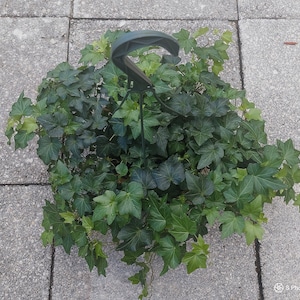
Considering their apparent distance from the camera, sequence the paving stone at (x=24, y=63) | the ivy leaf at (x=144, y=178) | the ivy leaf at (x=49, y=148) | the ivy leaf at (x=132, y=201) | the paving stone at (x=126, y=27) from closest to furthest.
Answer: the ivy leaf at (x=132, y=201) → the ivy leaf at (x=144, y=178) → the ivy leaf at (x=49, y=148) → the paving stone at (x=24, y=63) → the paving stone at (x=126, y=27)

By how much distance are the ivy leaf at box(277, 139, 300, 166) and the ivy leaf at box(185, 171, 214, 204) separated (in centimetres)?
40

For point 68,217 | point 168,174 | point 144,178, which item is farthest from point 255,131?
point 68,217

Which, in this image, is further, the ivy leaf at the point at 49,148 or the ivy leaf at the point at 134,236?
the ivy leaf at the point at 49,148

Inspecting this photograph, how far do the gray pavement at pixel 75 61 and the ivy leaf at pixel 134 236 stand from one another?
1.35 ft

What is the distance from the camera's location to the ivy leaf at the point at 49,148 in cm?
226

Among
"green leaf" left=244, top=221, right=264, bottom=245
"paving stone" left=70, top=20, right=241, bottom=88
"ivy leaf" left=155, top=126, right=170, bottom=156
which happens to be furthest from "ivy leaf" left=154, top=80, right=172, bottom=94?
"paving stone" left=70, top=20, right=241, bottom=88

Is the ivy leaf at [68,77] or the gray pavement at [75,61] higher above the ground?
the ivy leaf at [68,77]

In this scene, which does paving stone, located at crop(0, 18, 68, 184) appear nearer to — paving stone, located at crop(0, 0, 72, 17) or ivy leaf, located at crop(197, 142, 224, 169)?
paving stone, located at crop(0, 0, 72, 17)

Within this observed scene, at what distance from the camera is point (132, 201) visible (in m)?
2.05

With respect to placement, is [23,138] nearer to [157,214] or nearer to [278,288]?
[157,214]

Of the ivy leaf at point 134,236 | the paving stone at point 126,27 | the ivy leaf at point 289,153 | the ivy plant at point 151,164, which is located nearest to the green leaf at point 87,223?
the ivy plant at point 151,164

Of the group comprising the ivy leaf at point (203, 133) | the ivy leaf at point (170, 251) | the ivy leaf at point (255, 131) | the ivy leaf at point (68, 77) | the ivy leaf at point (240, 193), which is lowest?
the ivy leaf at point (170, 251)

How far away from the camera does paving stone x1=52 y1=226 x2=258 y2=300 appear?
2.47 metres

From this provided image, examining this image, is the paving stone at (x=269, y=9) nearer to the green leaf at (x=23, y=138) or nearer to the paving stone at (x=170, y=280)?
the paving stone at (x=170, y=280)
